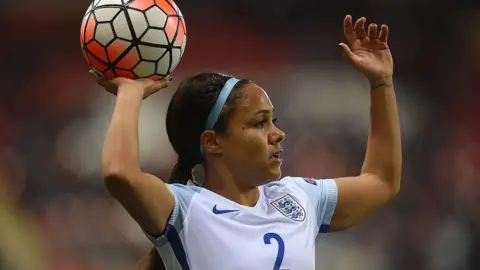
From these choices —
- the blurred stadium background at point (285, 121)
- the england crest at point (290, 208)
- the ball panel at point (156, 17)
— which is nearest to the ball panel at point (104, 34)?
the ball panel at point (156, 17)

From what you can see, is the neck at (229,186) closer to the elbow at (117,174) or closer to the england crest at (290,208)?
the england crest at (290,208)

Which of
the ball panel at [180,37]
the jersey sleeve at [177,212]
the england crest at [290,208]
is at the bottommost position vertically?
the england crest at [290,208]

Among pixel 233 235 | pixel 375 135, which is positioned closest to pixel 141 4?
pixel 233 235

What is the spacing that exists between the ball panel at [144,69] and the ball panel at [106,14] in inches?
5.5

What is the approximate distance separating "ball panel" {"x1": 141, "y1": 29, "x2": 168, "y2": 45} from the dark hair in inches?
5.2

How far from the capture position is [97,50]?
186cm

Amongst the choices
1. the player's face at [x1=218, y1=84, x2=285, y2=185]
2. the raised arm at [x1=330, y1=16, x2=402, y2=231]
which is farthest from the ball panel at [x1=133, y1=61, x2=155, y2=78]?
the raised arm at [x1=330, y1=16, x2=402, y2=231]

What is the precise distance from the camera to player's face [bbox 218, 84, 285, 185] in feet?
6.18

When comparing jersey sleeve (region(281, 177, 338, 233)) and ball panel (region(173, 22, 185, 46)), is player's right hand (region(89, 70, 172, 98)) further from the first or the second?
jersey sleeve (region(281, 177, 338, 233))

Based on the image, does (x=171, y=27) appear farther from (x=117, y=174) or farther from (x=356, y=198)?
(x=356, y=198)

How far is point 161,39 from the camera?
1877 mm

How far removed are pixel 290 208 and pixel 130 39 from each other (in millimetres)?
602

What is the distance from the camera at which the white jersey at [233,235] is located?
1794 millimetres

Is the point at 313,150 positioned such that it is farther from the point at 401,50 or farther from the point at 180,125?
the point at 180,125
